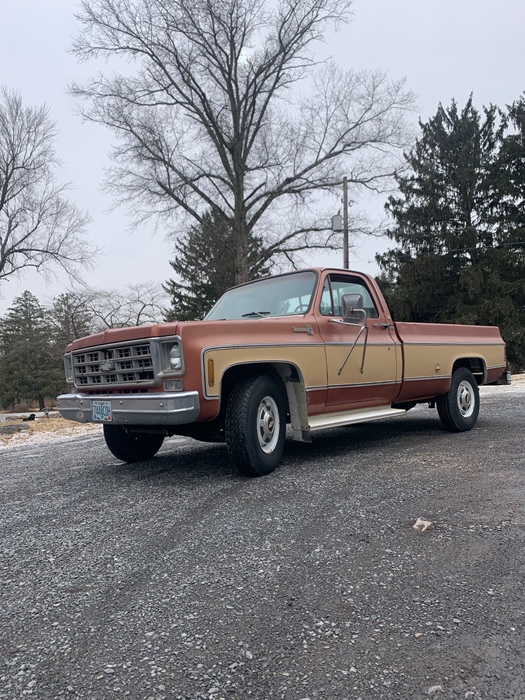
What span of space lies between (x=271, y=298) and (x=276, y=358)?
1229 mm

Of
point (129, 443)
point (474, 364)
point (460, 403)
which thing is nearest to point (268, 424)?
point (129, 443)

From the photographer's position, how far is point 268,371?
4832mm

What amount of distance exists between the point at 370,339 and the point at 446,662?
4.18 metres

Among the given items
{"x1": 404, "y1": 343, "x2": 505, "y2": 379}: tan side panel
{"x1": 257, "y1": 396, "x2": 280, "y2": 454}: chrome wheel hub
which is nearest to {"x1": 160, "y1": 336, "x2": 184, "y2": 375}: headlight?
{"x1": 257, "y1": 396, "x2": 280, "y2": 454}: chrome wheel hub

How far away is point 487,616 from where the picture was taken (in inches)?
85.0

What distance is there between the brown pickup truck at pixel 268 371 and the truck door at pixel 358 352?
14 millimetres

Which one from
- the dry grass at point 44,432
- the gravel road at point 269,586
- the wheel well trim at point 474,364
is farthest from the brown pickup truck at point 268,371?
the dry grass at point 44,432

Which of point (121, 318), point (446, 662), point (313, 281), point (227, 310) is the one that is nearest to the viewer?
point (446, 662)

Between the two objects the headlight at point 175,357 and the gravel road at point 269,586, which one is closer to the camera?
the gravel road at point 269,586

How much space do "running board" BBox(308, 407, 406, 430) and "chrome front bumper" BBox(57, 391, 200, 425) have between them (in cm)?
135

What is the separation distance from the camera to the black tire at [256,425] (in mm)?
4305

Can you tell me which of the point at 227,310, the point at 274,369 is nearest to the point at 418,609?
the point at 274,369

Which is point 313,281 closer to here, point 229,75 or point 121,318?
point 229,75

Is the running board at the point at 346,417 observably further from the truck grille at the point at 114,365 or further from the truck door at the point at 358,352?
the truck grille at the point at 114,365
